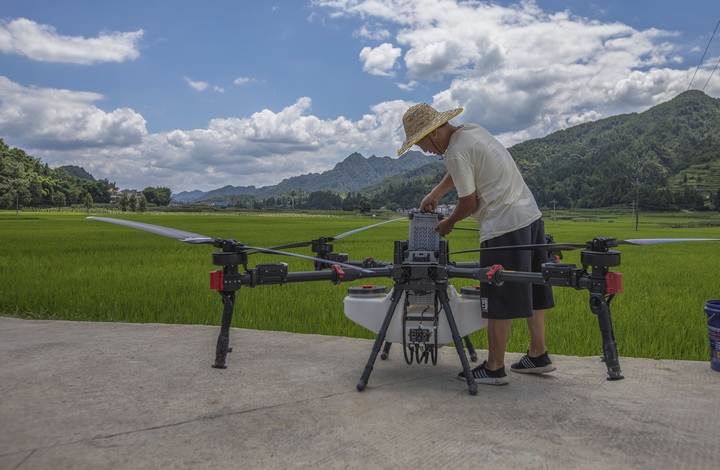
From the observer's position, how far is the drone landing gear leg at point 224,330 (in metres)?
3.32

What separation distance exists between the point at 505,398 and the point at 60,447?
7.14 feet

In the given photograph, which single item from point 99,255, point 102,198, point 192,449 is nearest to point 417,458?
point 192,449

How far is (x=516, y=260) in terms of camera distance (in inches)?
125

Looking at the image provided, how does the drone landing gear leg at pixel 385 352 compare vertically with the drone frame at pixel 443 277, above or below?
below

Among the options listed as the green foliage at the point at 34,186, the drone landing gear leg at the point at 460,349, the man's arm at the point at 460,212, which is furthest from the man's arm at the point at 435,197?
the green foliage at the point at 34,186

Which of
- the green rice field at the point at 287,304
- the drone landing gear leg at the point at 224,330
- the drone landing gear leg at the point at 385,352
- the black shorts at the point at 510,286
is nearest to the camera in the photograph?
the black shorts at the point at 510,286

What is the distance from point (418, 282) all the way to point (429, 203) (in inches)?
22.4

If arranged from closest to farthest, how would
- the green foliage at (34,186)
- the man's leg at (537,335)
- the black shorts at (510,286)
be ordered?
the black shorts at (510,286) < the man's leg at (537,335) < the green foliage at (34,186)

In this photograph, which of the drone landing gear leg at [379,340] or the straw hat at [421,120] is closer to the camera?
the drone landing gear leg at [379,340]

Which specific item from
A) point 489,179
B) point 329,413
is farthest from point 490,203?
point 329,413

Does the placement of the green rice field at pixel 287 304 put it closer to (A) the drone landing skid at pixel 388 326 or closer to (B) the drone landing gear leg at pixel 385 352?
(B) the drone landing gear leg at pixel 385 352

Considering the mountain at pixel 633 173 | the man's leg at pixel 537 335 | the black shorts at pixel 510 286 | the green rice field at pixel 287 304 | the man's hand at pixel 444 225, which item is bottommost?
the green rice field at pixel 287 304

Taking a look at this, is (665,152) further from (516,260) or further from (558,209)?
(516,260)

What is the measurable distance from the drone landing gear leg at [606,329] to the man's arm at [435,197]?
1111mm
